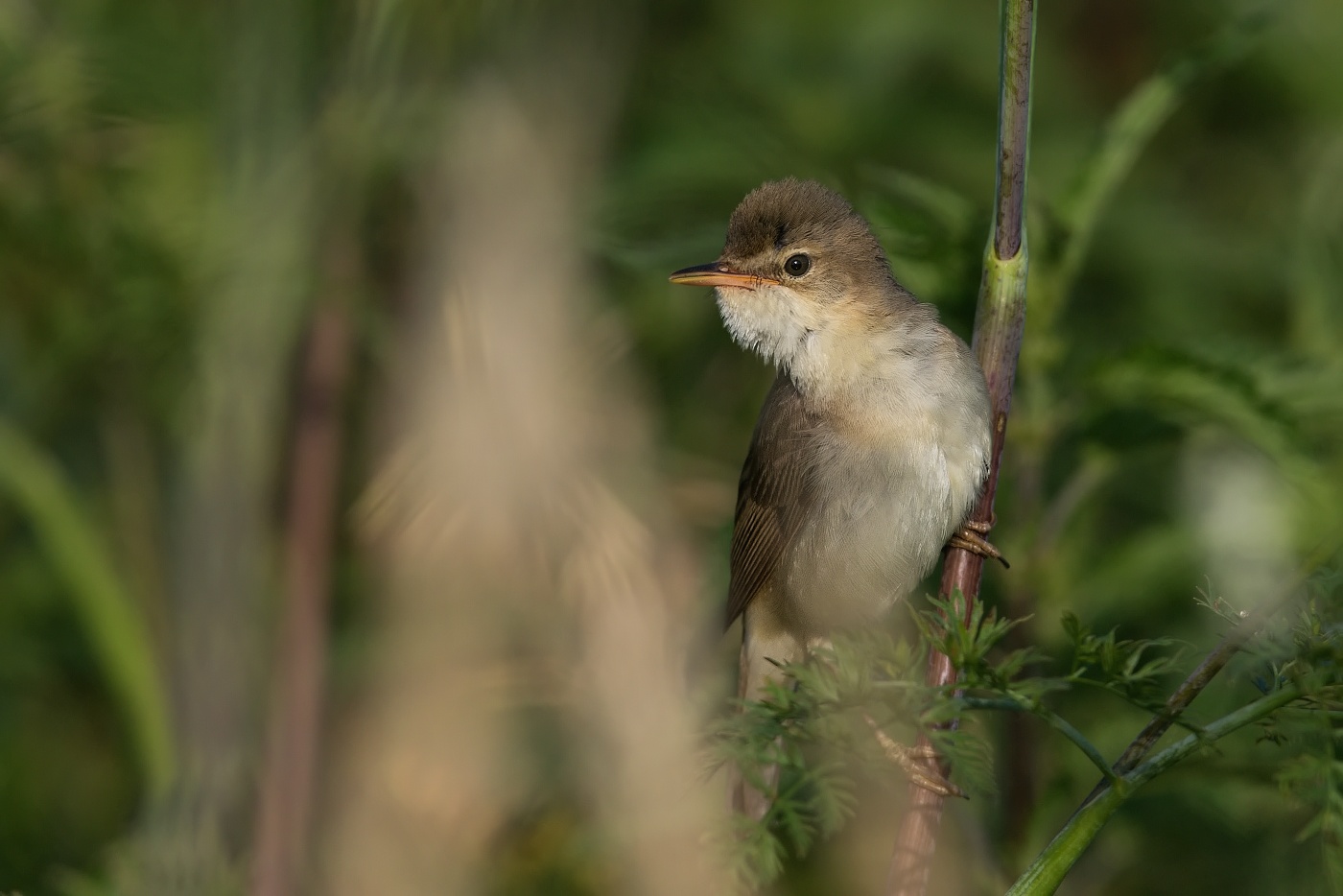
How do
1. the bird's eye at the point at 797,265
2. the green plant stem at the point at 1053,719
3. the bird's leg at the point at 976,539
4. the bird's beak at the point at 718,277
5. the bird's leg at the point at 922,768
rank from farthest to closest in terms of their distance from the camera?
the bird's eye at the point at 797,265 < the bird's beak at the point at 718,277 < the bird's leg at the point at 976,539 < the bird's leg at the point at 922,768 < the green plant stem at the point at 1053,719

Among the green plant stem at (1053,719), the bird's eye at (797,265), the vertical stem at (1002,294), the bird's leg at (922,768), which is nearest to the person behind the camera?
the green plant stem at (1053,719)

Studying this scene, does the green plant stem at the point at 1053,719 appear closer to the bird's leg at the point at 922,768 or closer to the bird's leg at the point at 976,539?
the bird's leg at the point at 922,768

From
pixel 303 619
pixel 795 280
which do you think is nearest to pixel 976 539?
pixel 795 280

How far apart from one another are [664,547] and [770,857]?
4.62ft

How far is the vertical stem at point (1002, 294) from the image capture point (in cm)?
173

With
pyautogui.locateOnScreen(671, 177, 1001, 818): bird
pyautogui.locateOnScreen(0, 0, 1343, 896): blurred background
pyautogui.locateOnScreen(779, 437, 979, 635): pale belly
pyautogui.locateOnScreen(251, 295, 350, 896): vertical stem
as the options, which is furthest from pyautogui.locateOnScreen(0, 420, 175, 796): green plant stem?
pyautogui.locateOnScreen(779, 437, 979, 635): pale belly

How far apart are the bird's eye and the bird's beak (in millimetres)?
38

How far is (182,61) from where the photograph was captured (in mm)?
3469

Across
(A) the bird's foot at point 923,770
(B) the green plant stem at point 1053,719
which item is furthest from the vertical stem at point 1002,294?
(B) the green plant stem at point 1053,719

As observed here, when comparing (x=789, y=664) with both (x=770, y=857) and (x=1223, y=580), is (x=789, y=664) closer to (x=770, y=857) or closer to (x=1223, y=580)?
(x=770, y=857)

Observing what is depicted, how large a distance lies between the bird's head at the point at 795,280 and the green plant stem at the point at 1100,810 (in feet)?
4.80

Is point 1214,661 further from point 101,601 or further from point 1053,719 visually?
point 101,601

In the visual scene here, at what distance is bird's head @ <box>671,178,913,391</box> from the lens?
286cm

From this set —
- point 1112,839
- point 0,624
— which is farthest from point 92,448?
point 1112,839
